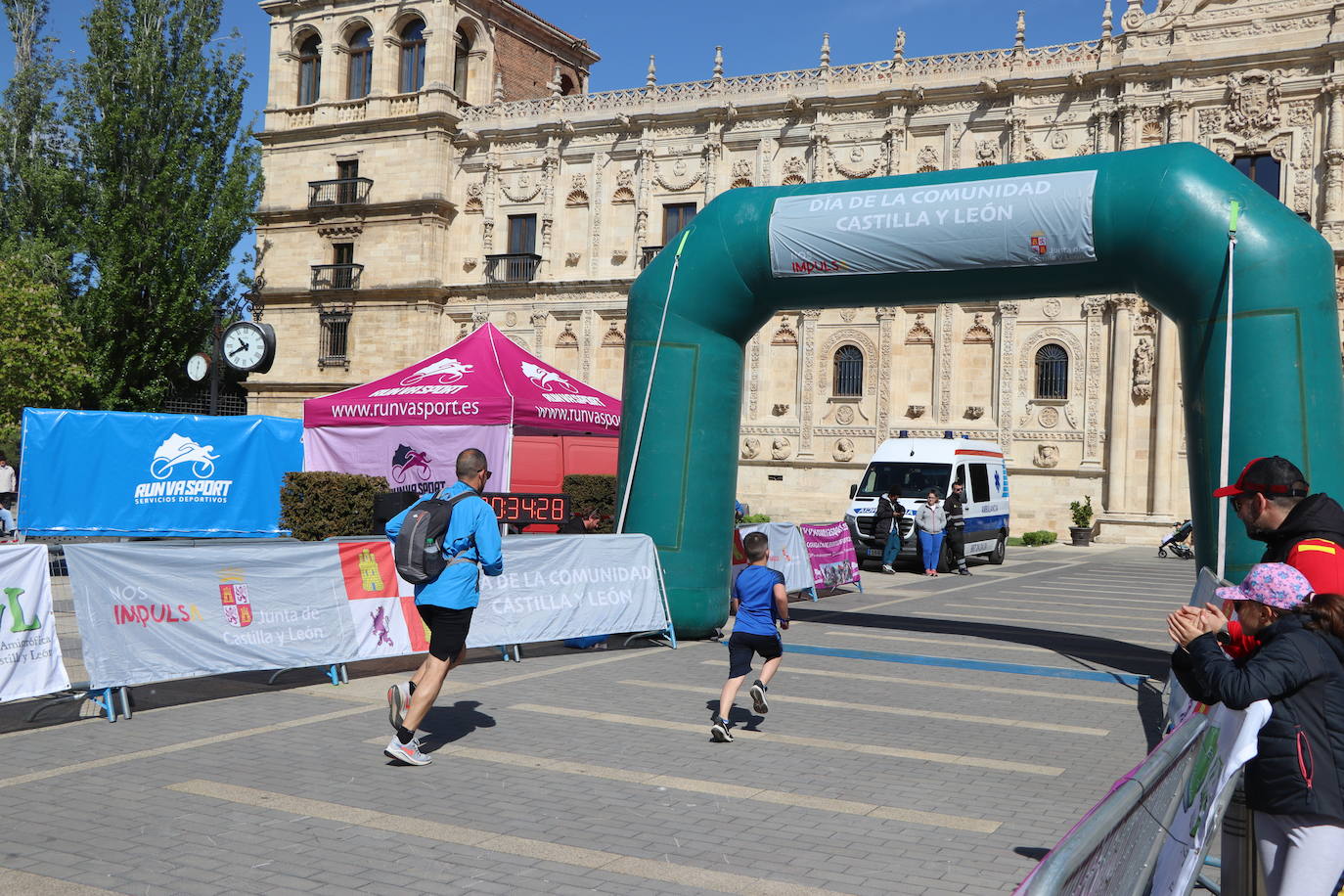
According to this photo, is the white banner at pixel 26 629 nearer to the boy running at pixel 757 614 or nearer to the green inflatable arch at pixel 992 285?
the boy running at pixel 757 614

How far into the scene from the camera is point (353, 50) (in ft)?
144

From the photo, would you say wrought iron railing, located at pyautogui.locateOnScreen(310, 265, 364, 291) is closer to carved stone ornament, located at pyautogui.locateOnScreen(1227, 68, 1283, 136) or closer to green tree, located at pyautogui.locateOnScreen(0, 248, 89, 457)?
green tree, located at pyautogui.locateOnScreen(0, 248, 89, 457)

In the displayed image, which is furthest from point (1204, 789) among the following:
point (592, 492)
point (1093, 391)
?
point (1093, 391)

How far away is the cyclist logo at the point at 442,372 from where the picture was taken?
19125 millimetres

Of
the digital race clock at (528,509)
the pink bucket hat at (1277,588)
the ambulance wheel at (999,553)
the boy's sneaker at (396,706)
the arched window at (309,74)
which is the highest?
the arched window at (309,74)

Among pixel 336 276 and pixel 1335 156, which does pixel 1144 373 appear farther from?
pixel 336 276

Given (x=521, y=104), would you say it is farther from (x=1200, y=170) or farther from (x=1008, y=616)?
(x=1200, y=170)

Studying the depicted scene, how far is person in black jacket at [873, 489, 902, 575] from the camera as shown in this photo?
22422 mm

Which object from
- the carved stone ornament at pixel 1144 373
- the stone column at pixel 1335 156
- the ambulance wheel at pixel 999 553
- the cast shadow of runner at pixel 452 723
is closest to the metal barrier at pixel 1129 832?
the cast shadow of runner at pixel 452 723

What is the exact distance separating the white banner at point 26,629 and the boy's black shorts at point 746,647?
15.6 ft

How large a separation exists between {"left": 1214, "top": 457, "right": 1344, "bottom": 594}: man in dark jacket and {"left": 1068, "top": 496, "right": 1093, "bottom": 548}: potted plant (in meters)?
28.0

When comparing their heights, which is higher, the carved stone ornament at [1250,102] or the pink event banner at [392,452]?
the carved stone ornament at [1250,102]

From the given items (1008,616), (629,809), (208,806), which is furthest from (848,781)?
(1008,616)

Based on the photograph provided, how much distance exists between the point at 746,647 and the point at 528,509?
9.35 metres
